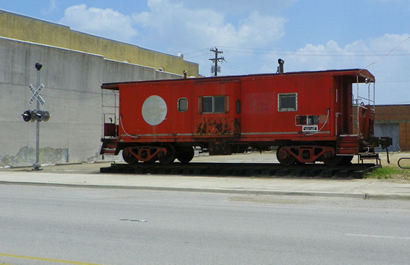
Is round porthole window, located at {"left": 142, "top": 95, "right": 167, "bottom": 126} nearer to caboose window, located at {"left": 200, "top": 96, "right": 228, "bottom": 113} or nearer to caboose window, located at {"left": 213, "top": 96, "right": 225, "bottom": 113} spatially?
caboose window, located at {"left": 200, "top": 96, "right": 228, "bottom": 113}

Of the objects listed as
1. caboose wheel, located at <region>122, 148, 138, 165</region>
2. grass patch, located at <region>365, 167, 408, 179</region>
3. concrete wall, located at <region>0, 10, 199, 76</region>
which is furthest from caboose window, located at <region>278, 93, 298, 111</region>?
concrete wall, located at <region>0, 10, 199, 76</region>

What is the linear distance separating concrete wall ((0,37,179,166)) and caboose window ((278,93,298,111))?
49.6 ft

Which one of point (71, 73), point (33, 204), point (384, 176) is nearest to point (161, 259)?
point (33, 204)

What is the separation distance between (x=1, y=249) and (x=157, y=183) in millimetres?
10733

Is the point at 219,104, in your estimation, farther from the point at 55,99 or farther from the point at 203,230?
the point at 203,230

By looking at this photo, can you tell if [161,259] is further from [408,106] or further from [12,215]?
[408,106]

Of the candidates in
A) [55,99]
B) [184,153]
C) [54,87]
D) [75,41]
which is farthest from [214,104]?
[75,41]

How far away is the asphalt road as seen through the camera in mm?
7129

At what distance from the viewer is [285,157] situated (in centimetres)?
2161

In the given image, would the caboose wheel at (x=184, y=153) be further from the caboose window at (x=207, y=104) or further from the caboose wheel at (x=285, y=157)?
the caboose wheel at (x=285, y=157)

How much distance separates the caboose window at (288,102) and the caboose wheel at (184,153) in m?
5.86

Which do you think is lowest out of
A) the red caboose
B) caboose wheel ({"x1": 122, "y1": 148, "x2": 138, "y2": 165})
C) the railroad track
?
the railroad track

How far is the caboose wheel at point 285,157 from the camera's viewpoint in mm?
21562

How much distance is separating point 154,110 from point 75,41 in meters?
15.9
